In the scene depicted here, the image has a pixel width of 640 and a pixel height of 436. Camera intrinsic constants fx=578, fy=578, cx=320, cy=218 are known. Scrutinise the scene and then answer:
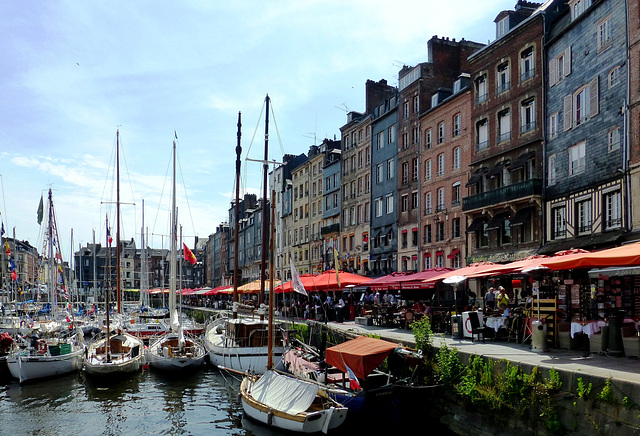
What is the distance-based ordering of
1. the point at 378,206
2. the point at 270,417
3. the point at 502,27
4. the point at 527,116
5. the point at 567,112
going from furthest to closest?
the point at 378,206 → the point at 502,27 → the point at 527,116 → the point at 567,112 → the point at 270,417

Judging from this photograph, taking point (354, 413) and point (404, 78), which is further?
point (404, 78)

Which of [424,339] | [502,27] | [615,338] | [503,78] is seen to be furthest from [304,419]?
[502,27]

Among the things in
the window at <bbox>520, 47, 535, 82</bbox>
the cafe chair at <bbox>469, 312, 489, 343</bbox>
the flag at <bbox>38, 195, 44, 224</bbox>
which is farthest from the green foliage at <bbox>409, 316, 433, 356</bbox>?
the flag at <bbox>38, 195, 44, 224</bbox>

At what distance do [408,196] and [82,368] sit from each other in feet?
90.0

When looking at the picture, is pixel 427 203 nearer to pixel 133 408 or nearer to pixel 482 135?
pixel 482 135

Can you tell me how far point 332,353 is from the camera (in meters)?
17.3

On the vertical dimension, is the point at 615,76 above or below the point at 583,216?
above

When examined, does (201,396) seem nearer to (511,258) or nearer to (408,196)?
(511,258)

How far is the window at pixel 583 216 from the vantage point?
27788 mm

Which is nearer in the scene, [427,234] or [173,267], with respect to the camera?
[173,267]

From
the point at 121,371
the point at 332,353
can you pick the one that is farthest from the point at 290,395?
the point at 121,371

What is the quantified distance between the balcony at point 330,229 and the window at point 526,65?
2879 centimetres

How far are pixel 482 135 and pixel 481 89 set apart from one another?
3.06 meters

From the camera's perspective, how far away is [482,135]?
37.9m
